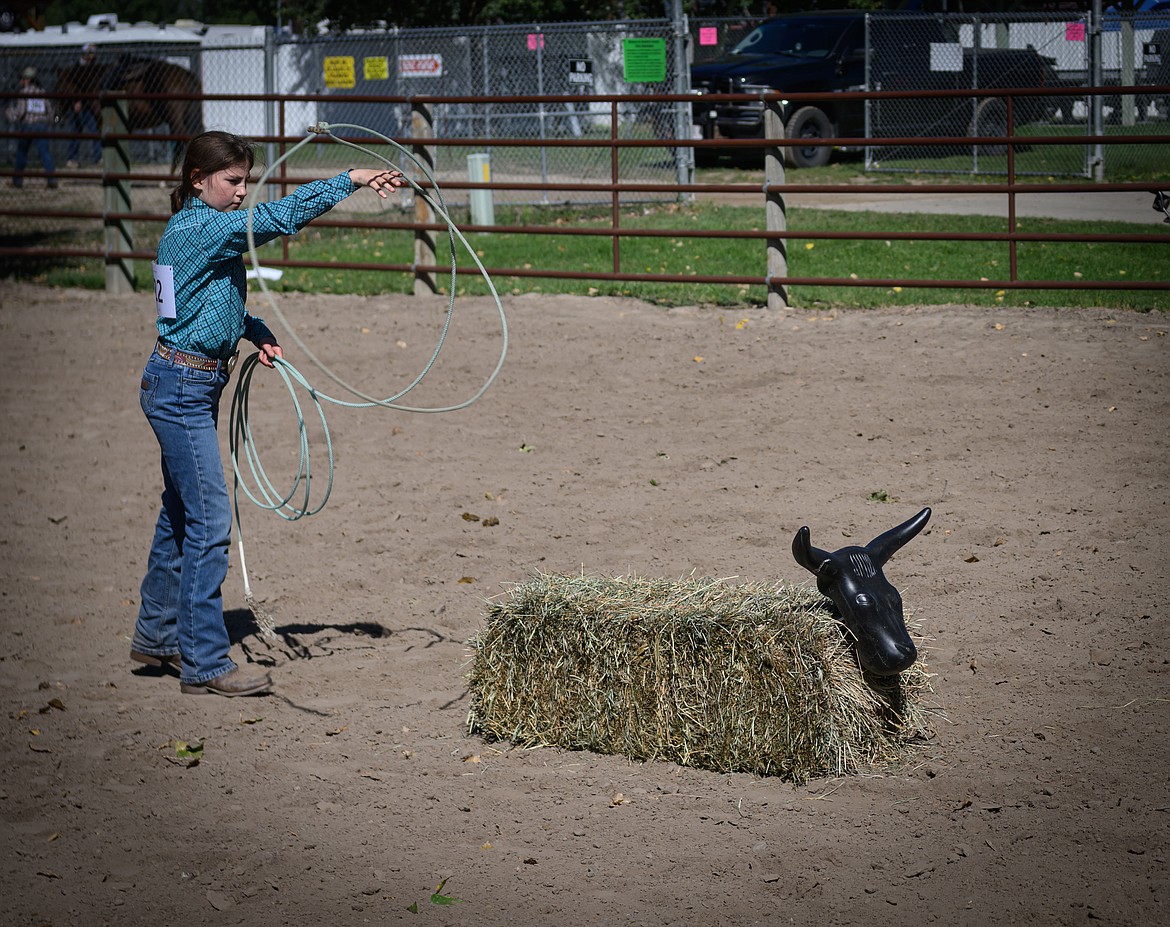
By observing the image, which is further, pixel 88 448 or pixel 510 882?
pixel 88 448

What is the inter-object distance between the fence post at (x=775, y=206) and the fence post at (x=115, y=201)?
6259 millimetres

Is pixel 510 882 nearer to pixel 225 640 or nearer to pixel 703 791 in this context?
pixel 703 791

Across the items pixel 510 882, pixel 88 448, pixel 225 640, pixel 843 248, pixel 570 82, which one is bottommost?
pixel 510 882

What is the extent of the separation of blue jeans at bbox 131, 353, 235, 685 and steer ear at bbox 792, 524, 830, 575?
203cm

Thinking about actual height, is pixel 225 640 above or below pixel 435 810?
above

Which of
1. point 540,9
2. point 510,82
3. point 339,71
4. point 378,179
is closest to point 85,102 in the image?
point 339,71

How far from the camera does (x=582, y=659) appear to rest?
4086 millimetres

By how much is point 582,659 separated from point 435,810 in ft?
2.18

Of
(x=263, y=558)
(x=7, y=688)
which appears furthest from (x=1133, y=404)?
(x=7, y=688)

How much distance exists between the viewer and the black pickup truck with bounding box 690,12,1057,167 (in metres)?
18.4

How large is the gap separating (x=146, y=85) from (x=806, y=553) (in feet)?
72.1

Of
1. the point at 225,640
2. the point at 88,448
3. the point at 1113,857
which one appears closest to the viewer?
the point at 1113,857

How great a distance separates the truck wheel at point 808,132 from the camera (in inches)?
734

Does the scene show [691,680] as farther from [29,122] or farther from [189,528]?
[29,122]
